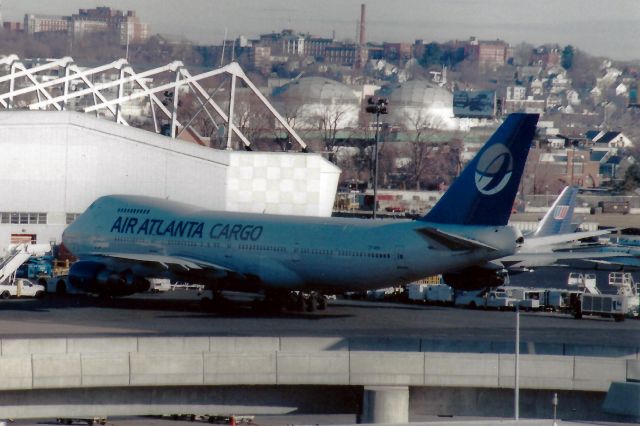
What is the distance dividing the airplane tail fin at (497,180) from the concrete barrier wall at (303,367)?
51.9 ft

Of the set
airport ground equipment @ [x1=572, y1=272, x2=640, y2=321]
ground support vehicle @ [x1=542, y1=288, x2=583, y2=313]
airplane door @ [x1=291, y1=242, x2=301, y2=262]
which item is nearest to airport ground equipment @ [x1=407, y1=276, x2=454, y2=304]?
ground support vehicle @ [x1=542, y1=288, x2=583, y2=313]

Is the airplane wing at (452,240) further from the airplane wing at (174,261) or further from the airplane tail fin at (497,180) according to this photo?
the airplane wing at (174,261)

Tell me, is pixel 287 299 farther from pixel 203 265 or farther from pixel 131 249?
pixel 131 249

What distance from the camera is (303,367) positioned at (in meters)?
42.6

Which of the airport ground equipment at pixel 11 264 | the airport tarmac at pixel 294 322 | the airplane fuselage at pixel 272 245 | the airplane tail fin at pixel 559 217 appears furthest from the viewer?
the airplane tail fin at pixel 559 217

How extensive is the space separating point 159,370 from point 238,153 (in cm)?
5278

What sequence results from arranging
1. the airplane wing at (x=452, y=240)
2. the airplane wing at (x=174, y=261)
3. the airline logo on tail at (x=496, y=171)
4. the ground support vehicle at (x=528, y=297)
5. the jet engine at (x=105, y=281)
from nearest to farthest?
the airplane wing at (x=452, y=240), the airline logo on tail at (x=496, y=171), the airplane wing at (x=174, y=261), the jet engine at (x=105, y=281), the ground support vehicle at (x=528, y=297)

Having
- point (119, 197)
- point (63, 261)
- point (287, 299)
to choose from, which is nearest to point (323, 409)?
point (287, 299)

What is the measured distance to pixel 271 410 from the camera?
44.0 metres

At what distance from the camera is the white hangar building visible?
86.0 m

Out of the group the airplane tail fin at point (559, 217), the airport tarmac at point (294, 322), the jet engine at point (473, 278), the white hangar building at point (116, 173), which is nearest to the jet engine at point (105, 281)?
the airport tarmac at point (294, 322)

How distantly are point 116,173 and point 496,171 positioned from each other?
34.9 m

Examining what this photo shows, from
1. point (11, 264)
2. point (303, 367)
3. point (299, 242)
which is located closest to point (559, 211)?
point (299, 242)

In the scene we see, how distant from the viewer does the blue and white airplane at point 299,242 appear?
59.2 m
